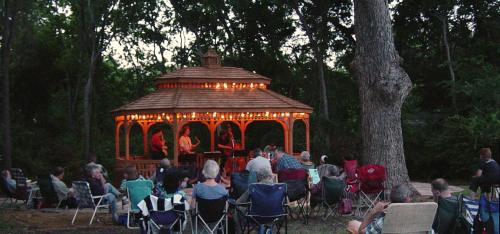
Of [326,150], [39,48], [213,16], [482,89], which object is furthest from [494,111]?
[39,48]

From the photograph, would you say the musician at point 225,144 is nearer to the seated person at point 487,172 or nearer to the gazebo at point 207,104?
the gazebo at point 207,104

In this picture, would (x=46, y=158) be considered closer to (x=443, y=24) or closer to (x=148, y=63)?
(x=148, y=63)

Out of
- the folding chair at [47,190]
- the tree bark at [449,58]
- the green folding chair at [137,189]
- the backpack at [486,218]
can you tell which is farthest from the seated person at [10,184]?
the tree bark at [449,58]

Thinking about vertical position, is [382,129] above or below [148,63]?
below

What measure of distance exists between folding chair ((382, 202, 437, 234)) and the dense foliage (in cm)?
1451

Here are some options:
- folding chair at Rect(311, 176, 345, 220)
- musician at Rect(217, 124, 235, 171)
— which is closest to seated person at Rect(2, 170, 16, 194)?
musician at Rect(217, 124, 235, 171)

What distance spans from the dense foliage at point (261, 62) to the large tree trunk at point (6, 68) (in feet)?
1.61

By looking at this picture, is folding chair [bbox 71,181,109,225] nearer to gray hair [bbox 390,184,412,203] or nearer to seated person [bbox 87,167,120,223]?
seated person [bbox 87,167,120,223]

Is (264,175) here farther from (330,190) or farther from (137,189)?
(330,190)

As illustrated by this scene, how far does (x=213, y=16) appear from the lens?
86.9ft

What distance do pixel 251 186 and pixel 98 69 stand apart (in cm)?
2047

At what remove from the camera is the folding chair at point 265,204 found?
27.2 ft

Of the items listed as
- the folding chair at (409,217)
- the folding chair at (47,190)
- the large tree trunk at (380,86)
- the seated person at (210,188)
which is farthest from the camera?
the large tree trunk at (380,86)

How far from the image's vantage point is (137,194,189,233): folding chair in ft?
25.0
